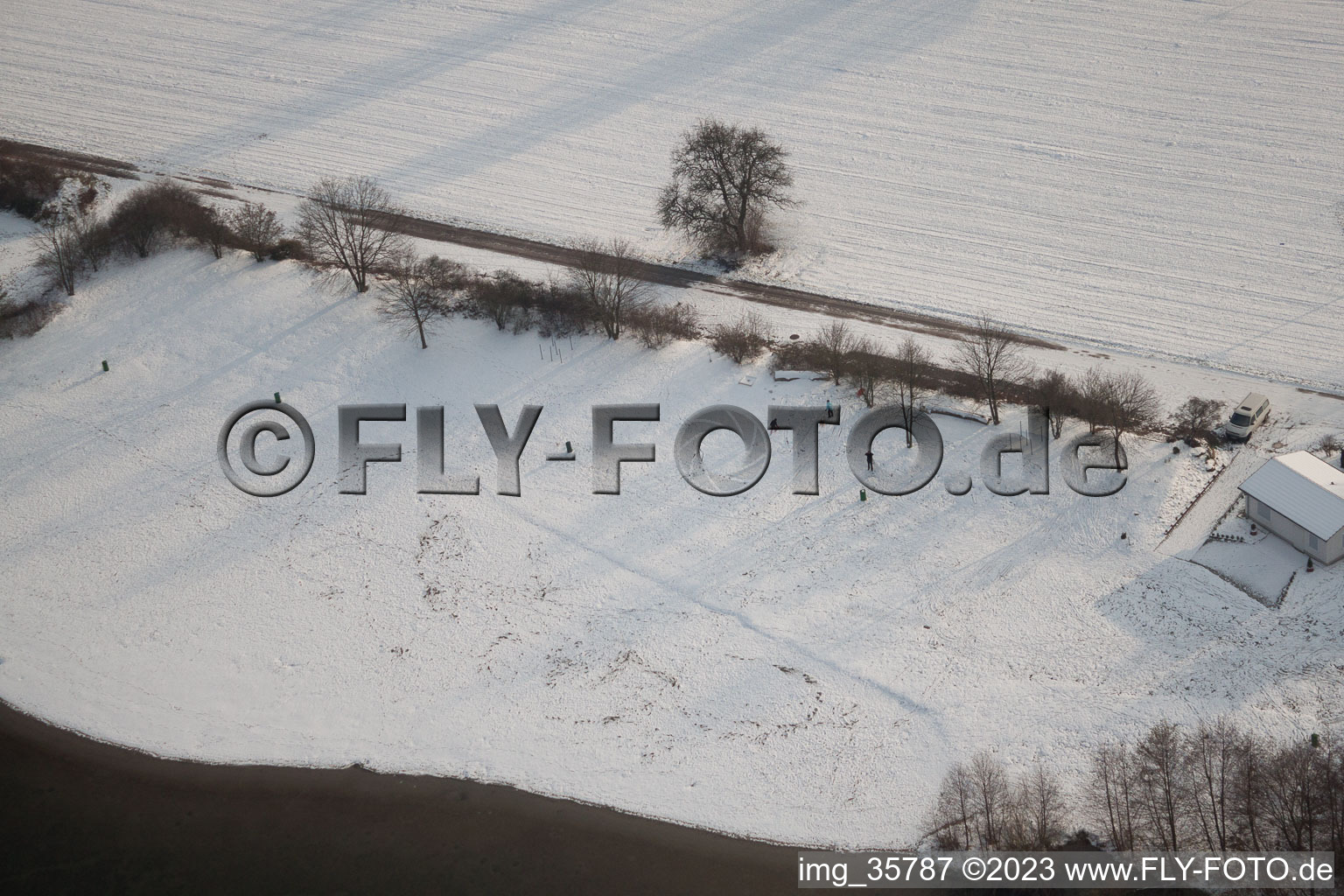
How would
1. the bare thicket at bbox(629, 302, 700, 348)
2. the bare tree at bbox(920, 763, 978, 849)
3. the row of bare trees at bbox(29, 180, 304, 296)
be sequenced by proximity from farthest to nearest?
the row of bare trees at bbox(29, 180, 304, 296) < the bare thicket at bbox(629, 302, 700, 348) < the bare tree at bbox(920, 763, 978, 849)

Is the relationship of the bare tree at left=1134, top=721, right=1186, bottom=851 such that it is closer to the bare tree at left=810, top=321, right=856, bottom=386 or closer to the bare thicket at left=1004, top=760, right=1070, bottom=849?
the bare thicket at left=1004, top=760, right=1070, bottom=849

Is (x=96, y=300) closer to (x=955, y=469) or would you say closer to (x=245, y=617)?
(x=245, y=617)

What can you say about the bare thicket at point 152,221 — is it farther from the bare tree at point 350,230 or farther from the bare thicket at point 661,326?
the bare thicket at point 661,326


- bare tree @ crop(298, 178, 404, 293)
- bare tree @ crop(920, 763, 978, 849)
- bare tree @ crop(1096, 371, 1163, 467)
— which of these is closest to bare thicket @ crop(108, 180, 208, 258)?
bare tree @ crop(298, 178, 404, 293)

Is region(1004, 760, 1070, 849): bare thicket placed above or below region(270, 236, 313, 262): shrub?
below

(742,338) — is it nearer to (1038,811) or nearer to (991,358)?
(991,358)

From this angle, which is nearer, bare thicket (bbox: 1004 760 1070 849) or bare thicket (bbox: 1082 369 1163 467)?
bare thicket (bbox: 1004 760 1070 849)
